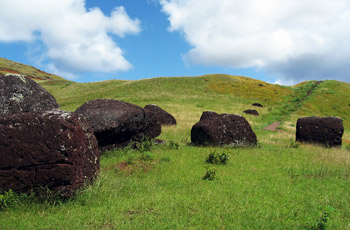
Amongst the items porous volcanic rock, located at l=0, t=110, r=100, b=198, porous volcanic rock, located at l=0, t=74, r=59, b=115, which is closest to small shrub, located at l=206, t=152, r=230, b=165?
porous volcanic rock, located at l=0, t=110, r=100, b=198

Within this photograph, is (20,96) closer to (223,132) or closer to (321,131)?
(223,132)

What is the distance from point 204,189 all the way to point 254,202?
178 cm

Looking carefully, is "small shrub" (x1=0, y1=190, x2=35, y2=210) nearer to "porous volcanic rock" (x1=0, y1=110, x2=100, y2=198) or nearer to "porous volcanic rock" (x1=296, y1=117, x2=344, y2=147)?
"porous volcanic rock" (x1=0, y1=110, x2=100, y2=198)

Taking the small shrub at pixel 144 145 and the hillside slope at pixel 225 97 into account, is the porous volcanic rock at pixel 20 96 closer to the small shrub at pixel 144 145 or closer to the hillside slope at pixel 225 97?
the small shrub at pixel 144 145

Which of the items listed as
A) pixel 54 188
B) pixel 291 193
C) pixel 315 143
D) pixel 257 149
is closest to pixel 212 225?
pixel 291 193

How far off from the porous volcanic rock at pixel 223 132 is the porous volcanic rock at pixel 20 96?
30.4ft

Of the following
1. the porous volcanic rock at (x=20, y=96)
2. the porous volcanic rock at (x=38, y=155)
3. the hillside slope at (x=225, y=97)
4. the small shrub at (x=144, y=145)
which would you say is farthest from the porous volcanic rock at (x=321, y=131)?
the hillside slope at (x=225, y=97)

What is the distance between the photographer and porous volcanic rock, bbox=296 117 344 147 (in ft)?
66.7

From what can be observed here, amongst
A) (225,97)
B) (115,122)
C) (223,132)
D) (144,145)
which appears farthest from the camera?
(225,97)

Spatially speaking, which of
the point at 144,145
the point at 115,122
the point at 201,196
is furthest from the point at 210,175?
the point at 115,122

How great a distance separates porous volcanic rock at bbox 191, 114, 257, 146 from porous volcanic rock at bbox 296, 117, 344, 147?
19.1 feet

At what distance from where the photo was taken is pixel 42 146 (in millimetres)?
7895

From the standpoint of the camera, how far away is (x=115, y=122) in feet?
48.4

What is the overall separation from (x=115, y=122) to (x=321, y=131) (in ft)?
52.8
